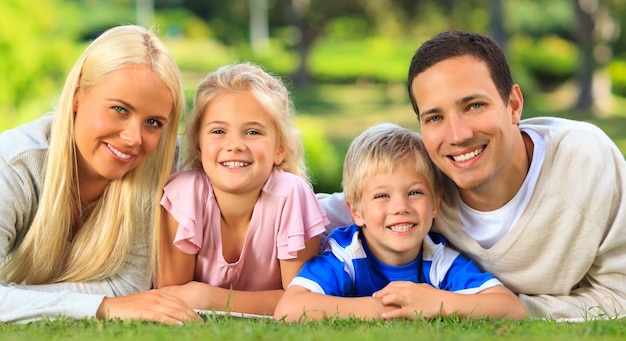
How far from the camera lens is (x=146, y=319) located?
3.88 metres

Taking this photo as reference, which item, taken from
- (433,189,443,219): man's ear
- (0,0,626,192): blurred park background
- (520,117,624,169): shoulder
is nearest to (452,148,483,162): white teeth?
(433,189,443,219): man's ear

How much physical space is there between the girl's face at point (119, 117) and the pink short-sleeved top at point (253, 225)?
0.97 feet

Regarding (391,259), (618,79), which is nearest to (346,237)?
(391,259)

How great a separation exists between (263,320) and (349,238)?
2.46 ft

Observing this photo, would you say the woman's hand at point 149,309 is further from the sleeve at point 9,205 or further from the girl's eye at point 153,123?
the girl's eye at point 153,123

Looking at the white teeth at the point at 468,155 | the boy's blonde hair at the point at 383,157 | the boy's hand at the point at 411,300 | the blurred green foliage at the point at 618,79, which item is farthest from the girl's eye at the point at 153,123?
the blurred green foliage at the point at 618,79

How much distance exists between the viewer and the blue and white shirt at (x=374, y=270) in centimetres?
421

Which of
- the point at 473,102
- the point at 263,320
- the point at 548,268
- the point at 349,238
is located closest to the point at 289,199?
the point at 349,238

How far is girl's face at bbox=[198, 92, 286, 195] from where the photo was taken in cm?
427

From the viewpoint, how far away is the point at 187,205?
4.33 meters

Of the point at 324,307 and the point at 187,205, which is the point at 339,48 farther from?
the point at 324,307

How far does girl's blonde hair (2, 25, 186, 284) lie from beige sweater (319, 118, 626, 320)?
1.60 metres

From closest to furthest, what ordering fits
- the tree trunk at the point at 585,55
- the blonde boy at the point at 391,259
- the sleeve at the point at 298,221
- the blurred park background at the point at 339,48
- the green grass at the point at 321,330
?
the green grass at the point at 321,330 < the blonde boy at the point at 391,259 < the sleeve at the point at 298,221 < the blurred park background at the point at 339,48 < the tree trunk at the point at 585,55

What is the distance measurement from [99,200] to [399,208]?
1.53 m
